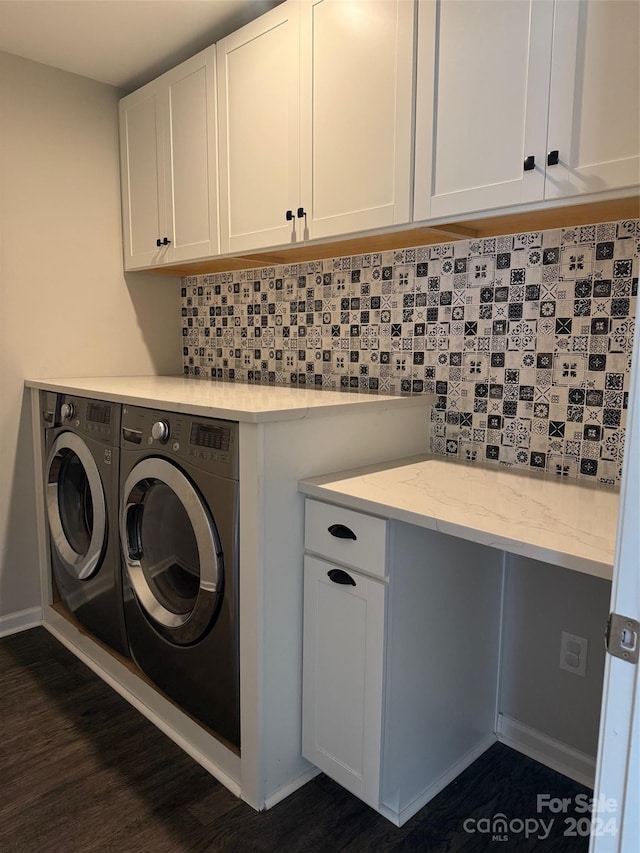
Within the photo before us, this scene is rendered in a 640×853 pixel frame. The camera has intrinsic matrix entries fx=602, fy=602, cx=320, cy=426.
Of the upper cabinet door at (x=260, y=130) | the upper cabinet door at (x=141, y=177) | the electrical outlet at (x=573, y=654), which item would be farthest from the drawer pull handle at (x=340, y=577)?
the upper cabinet door at (x=141, y=177)

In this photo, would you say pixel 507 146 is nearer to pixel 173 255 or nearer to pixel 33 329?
pixel 173 255

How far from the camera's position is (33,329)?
2.50m

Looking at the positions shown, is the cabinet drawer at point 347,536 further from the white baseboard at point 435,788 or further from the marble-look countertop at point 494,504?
the white baseboard at point 435,788

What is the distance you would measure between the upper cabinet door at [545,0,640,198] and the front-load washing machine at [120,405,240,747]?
3.23 ft

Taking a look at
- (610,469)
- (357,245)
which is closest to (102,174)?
(357,245)

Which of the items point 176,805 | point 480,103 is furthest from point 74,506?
point 480,103

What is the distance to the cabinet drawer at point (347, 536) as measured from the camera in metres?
1.40

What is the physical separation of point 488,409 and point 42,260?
190 cm

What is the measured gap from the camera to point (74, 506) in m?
2.45

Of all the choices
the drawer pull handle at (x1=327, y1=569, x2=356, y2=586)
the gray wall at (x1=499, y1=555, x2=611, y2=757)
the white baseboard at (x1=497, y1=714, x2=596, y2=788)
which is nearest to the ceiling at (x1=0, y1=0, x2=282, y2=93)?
the drawer pull handle at (x1=327, y1=569, x2=356, y2=586)

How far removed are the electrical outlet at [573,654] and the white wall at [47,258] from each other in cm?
212

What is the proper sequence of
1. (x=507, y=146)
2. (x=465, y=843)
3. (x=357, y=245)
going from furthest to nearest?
(x=357, y=245), (x=465, y=843), (x=507, y=146)

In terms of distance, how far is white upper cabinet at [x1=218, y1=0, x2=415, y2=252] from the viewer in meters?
1.59

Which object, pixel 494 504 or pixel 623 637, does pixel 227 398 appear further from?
pixel 623 637
